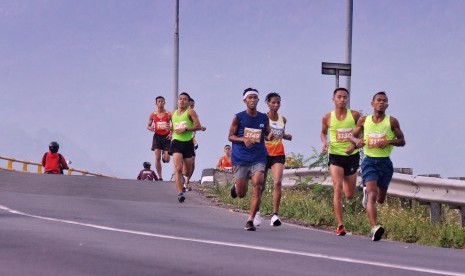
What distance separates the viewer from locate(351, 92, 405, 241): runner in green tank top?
14.9m

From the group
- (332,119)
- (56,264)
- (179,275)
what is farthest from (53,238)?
(332,119)

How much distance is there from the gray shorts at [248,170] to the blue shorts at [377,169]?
1.35 m

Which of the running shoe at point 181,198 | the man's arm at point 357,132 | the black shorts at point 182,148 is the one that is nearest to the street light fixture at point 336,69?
the black shorts at point 182,148

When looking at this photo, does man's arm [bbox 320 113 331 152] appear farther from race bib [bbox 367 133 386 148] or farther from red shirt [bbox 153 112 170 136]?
red shirt [bbox 153 112 170 136]

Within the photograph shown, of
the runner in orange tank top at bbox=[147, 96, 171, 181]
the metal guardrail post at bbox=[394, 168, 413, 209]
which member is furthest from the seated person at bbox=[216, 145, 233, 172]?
the metal guardrail post at bbox=[394, 168, 413, 209]

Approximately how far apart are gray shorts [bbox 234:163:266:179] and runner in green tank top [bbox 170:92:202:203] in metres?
5.39

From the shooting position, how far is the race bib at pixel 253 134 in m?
15.4

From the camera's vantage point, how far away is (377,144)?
14.9 metres

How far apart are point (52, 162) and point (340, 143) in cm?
1740

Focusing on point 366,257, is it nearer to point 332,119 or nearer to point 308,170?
point 332,119

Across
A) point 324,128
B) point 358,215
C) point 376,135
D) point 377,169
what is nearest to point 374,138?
point 376,135

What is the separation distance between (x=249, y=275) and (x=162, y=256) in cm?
153

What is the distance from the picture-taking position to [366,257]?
10672 millimetres

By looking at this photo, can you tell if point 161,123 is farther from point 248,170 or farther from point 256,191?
point 256,191
